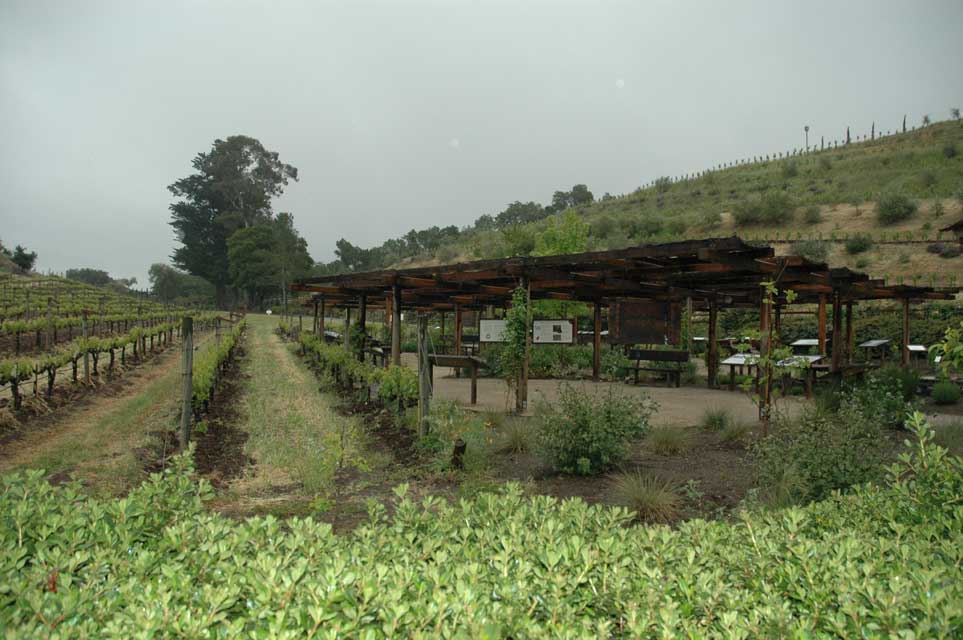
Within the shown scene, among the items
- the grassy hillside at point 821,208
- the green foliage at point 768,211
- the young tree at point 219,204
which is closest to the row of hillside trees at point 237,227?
the young tree at point 219,204

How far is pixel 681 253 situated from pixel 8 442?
8903 mm

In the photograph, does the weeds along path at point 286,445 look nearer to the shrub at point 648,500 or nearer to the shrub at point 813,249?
the shrub at point 648,500

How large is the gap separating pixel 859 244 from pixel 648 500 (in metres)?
34.6

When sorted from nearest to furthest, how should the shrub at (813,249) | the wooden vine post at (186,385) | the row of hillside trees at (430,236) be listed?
1. the wooden vine post at (186,385)
2. the shrub at (813,249)
3. the row of hillside trees at (430,236)

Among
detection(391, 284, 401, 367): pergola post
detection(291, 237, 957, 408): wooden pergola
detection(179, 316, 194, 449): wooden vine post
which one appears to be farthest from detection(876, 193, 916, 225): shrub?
detection(179, 316, 194, 449): wooden vine post

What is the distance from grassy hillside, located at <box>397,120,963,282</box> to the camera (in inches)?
1288

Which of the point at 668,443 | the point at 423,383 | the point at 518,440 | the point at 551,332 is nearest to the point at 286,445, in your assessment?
the point at 423,383

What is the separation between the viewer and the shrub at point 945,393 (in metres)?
12.0

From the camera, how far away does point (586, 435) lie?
6340mm

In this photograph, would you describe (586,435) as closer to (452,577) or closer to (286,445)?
(286,445)

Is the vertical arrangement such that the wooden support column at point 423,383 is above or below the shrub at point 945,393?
above

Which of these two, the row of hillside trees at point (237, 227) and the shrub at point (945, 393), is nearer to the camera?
the shrub at point (945, 393)

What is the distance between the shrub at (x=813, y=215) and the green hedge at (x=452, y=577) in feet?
143

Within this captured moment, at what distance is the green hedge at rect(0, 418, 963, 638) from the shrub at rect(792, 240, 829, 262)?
3353 cm
